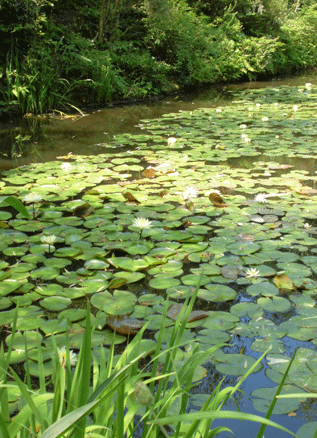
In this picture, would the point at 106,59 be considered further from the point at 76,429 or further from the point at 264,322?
the point at 76,429

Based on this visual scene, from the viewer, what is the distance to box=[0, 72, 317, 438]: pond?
1295 mm

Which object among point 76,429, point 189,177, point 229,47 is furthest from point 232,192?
point 229,47

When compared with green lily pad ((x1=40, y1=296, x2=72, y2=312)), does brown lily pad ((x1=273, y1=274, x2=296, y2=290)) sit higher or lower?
higher

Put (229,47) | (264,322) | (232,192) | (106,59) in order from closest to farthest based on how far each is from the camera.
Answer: (264,322)
(232,192)
(106,59)
(229,47)

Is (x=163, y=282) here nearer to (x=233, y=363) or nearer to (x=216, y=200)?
(x=233, y=363)

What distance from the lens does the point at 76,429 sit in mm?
687

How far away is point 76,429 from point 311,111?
5.54m

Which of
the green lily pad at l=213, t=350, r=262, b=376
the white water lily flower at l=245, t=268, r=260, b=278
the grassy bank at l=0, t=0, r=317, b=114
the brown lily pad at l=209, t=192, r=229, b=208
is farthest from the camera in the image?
the grassy bank at l=0, t=0, r=317, b=114

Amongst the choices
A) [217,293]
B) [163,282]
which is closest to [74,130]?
[163,282]

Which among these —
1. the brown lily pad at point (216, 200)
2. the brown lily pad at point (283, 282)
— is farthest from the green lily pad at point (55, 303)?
the brown lily pad at point (216, 200)

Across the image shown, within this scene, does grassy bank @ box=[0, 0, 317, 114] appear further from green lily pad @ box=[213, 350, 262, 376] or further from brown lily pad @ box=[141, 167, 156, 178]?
green lily pad @ box=[213, 350, 262, 376]

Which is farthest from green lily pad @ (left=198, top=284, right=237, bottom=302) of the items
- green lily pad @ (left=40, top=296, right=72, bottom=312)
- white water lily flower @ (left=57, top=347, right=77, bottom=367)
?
white water lily flower @ (left=57, top=347, right=77, bottom=367)

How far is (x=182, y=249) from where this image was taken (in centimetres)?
191

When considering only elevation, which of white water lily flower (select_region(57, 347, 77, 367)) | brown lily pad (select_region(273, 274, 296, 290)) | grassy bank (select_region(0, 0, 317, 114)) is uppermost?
grassy bank (select_region(0, 0, 317, 114))
